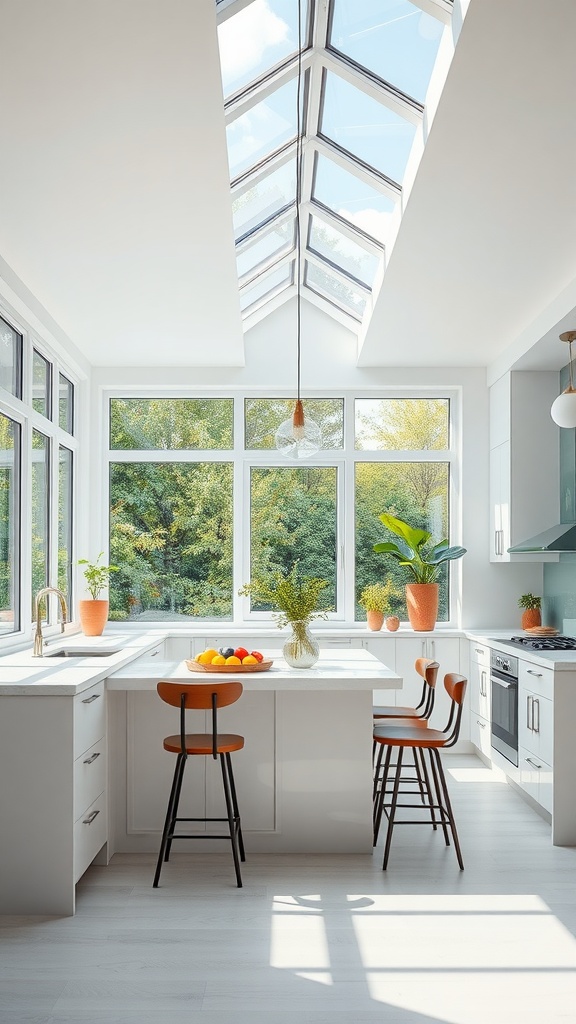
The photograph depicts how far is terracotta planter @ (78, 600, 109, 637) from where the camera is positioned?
6.34m

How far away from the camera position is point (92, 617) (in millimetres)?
6340

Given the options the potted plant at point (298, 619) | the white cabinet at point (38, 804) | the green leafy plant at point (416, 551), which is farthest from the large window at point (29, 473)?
the green leafy plant at point (416, 551)

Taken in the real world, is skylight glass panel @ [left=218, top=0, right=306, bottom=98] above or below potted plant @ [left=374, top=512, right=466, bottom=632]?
above

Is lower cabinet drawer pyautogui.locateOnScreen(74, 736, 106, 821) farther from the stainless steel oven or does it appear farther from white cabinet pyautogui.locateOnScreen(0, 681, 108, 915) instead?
the stainless steel oven

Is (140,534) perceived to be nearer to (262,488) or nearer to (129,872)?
(262,488)

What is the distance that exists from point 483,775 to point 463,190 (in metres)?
3.83

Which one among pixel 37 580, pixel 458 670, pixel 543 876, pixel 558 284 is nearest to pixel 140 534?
pixel 37 580

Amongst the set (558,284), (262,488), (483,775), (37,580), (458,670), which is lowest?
(483,775)

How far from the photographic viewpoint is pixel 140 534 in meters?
7.16

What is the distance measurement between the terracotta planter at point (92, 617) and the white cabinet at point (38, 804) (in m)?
2.88

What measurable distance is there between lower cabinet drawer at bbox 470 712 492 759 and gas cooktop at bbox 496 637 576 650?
0.67 meters

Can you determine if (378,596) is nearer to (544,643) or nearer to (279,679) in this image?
(544,643)

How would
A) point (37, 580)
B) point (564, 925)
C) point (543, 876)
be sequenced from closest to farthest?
1. point (564, 925)
2. point (543, 876)
3. point (37, 580)

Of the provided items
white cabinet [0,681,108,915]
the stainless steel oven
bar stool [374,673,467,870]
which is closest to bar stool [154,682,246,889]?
white cabinet [0,681,108,915]
